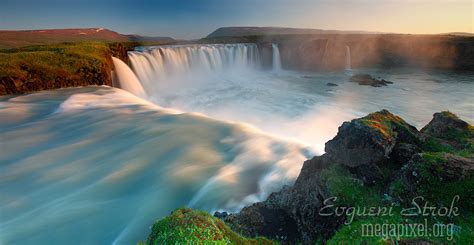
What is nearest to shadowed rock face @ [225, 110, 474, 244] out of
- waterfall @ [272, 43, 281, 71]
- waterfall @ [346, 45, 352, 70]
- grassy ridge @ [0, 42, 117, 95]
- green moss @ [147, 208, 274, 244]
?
green moss @ [147, 208, 274, 244]

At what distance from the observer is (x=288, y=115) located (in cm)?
2225

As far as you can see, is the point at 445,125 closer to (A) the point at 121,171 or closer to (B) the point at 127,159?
(A) the point at 121,171

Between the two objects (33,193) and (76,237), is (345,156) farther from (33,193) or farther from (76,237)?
(33,193)

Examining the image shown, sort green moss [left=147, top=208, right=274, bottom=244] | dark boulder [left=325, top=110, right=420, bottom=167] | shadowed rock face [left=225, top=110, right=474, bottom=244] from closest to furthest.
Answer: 1. green moss [left=147, top=208, right=274, bottom=244]
2. shadowed rock face [left=225, top=110, right=474, bottom=244]
3. dark boulder [left=325, top=110, right=420, bottom=167]

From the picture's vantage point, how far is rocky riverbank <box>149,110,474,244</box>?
4.29 meters

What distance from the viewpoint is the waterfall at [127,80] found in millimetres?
25453

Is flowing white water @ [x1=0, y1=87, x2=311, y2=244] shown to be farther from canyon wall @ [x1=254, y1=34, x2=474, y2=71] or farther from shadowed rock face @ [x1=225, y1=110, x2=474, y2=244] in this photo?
canyon wall @ [x1=254, y1=34, x2=474, y2=71]

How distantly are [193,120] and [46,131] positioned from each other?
683 cm

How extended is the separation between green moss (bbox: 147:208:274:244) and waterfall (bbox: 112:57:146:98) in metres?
22.8

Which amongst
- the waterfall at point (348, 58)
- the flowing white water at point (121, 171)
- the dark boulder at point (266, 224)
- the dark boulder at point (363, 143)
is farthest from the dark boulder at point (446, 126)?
the waterfall at point (348, 58)

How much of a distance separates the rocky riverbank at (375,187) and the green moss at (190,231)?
122cm

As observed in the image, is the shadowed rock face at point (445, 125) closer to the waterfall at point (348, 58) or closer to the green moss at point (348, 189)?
the green moss at point (348, 189)

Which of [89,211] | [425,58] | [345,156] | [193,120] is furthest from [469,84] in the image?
[89,211]

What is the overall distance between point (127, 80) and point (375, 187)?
24.8 m
